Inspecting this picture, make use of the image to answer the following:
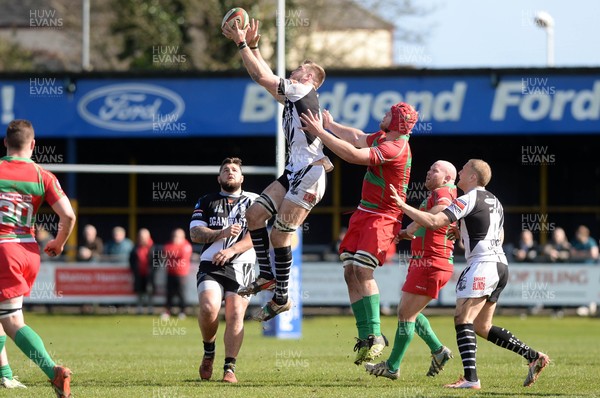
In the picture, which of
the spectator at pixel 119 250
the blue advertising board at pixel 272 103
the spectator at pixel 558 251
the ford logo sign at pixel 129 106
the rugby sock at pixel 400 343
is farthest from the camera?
the ford logo sign at pixel 129 106

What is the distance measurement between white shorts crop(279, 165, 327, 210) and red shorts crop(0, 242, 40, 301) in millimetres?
2466

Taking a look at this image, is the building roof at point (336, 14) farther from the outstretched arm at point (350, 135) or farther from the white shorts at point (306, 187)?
the white shorts at point (306, 187)

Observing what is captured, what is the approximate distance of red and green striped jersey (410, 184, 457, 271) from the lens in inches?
445

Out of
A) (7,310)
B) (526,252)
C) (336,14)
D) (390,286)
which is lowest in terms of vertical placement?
(390,286)

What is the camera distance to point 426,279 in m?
11.2

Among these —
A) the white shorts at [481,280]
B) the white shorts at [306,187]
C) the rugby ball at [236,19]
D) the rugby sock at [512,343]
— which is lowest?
the rugby sock at [512,343]

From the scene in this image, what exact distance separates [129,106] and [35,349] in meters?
18.1

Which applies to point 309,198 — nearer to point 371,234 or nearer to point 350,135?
point 371,234

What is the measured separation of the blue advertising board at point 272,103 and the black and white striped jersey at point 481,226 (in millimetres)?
15191

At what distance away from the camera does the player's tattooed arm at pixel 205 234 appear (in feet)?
38.6

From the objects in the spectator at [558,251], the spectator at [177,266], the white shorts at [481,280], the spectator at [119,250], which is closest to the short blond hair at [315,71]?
the white shorts at [481,280]

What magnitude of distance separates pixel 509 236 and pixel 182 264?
981 cm

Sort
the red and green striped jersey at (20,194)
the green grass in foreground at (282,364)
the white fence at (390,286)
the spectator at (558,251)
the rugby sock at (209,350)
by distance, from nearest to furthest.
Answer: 1. the red and green striped jersey at (20,194)
2. the green grass in foreground at (282,364)
3. the rugby sock at (209,350)
4. the white fence at (390,286)
5. the spectator at (558,251)

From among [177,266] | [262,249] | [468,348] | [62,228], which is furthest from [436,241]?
[177,266]
